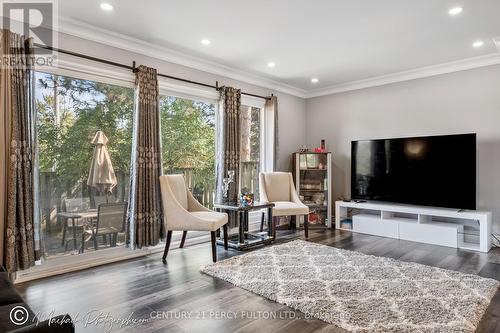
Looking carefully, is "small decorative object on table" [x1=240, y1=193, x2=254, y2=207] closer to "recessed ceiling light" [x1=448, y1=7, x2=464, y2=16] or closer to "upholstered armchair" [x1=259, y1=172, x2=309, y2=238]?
"upholstered armchair" [x1=259, y1=172, x2=309, y2=238]

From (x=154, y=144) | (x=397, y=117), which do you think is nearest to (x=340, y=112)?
(x=397, y=117)

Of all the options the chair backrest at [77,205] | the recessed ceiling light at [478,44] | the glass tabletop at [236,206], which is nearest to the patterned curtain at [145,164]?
the chair backrest at [77,205]

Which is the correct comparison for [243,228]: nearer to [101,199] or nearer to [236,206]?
[236,206]

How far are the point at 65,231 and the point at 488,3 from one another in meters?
4.62

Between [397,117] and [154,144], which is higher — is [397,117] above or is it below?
above

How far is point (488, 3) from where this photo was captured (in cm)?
278

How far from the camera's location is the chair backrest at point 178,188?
153 inches

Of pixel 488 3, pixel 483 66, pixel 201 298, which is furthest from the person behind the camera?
pixel 483 66

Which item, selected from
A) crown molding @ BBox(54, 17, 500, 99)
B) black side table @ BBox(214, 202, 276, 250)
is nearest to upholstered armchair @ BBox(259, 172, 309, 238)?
black side table @ BBox(214, 202, 276, 250)

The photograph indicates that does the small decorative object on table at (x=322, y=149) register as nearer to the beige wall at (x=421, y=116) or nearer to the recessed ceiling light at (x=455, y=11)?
the beige wall at (x=421, y=116)

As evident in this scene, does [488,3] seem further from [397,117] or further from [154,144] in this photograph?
[154,144]

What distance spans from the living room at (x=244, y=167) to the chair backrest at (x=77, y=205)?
21 millimetres

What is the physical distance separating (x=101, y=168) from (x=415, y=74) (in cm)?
462

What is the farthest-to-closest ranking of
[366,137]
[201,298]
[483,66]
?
1. [366,137]
2. [483,66]
3. [201,298]
